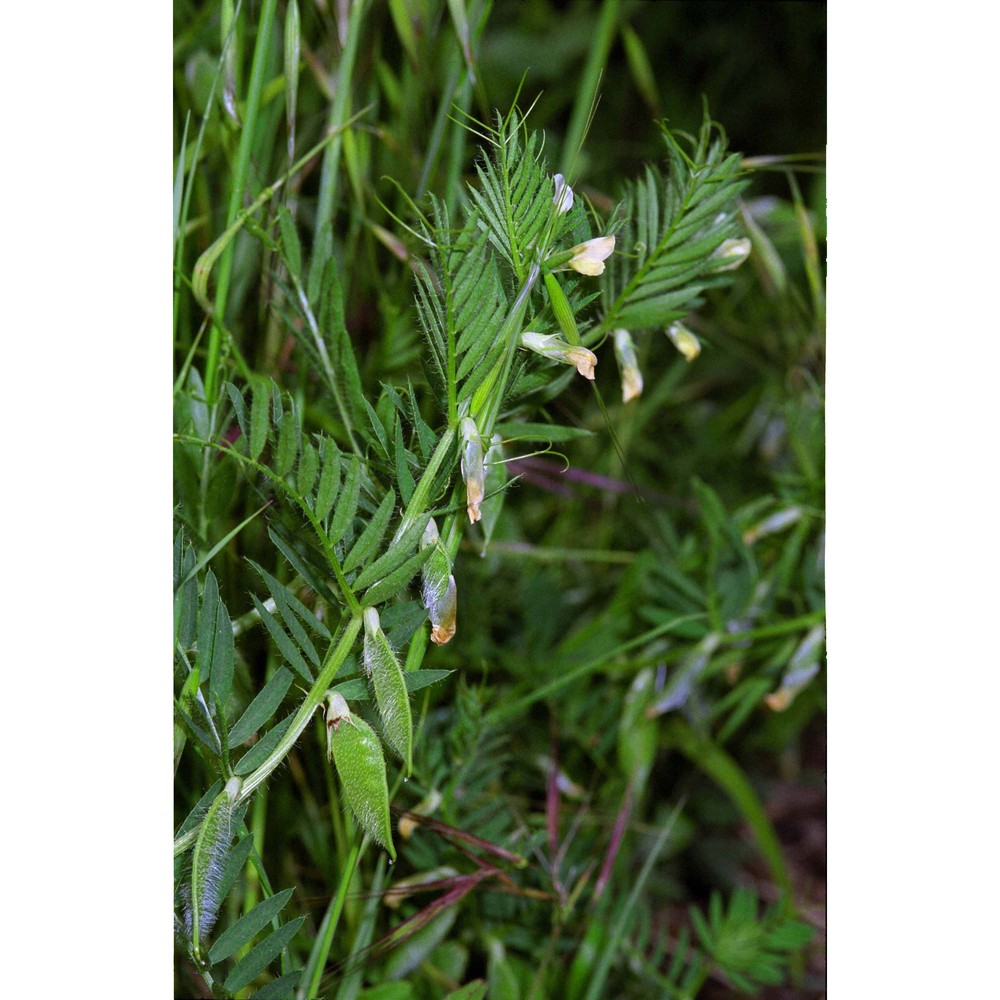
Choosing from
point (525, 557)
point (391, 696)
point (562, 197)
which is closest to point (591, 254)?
point (562, 197)

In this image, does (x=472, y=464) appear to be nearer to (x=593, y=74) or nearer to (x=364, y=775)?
(x=364, y=775)

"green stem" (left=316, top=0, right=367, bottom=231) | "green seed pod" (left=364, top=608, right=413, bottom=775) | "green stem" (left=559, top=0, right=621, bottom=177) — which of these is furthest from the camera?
"green stem" (left=559, top=0, right=621, bottom=177)

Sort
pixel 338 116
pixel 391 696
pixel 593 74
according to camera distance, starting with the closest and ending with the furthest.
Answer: pixel 391 696 → pixel 338 116 → pixel 593 74

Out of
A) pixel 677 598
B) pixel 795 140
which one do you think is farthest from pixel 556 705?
pixel 795 140

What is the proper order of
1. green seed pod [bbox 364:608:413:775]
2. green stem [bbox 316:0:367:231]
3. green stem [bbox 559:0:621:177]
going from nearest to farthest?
green seed pod [bbox 364:608:413:775]
green stem [bbox 316:0:367:231]
green stem [bbox 559:0:621:177]

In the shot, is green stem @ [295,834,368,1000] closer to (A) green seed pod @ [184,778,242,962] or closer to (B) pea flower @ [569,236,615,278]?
(A) green seed pod @ [184,778,242,962]

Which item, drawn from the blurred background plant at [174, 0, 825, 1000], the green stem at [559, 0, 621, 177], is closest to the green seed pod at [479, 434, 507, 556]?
the blurred background plant at [174, 0, 825, 1000]
